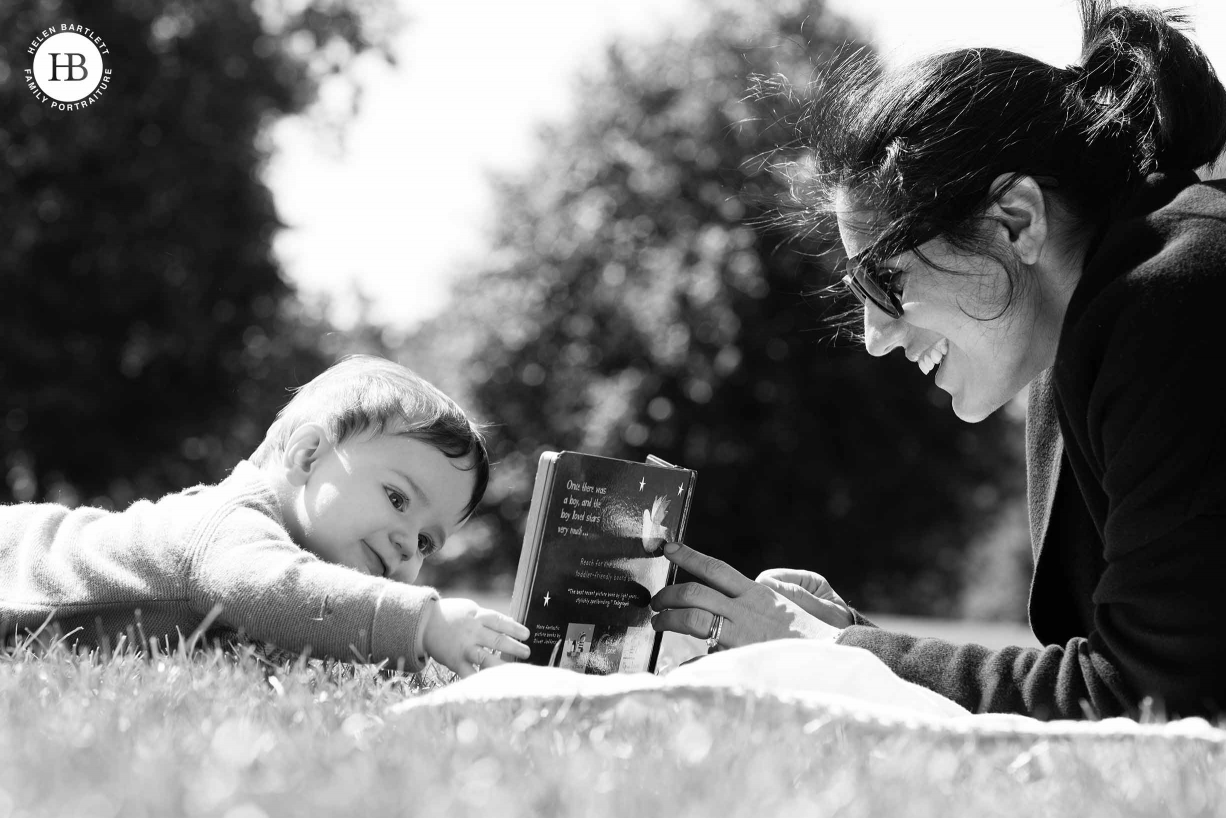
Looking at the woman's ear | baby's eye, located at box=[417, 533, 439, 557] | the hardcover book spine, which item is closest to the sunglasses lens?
the woman's ear

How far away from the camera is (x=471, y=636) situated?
305cm

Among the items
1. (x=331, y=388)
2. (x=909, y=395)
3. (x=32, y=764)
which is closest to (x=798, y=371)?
(x=909, y=395)

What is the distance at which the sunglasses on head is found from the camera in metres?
3.31

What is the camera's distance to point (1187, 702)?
101 inches

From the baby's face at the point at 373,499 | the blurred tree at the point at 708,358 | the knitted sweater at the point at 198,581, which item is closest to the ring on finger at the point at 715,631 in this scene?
the knitted sweater at the point at 198,581

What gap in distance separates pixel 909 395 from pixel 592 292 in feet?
21.6

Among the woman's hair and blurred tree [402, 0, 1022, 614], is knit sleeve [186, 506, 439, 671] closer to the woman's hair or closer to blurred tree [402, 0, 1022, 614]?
the woman's hair

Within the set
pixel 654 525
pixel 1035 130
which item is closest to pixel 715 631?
pixel 654 525

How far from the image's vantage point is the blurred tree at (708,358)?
22562 mm

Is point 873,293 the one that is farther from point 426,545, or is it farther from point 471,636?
point 426,545

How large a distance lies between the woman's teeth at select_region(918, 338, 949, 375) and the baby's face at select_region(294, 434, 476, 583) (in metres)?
1.48

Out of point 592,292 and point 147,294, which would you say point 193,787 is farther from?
point 592,292

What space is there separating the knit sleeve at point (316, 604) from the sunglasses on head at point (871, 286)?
4.68 ft

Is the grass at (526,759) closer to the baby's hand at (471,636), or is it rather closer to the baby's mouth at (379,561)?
the baby's hand at (471,636)
